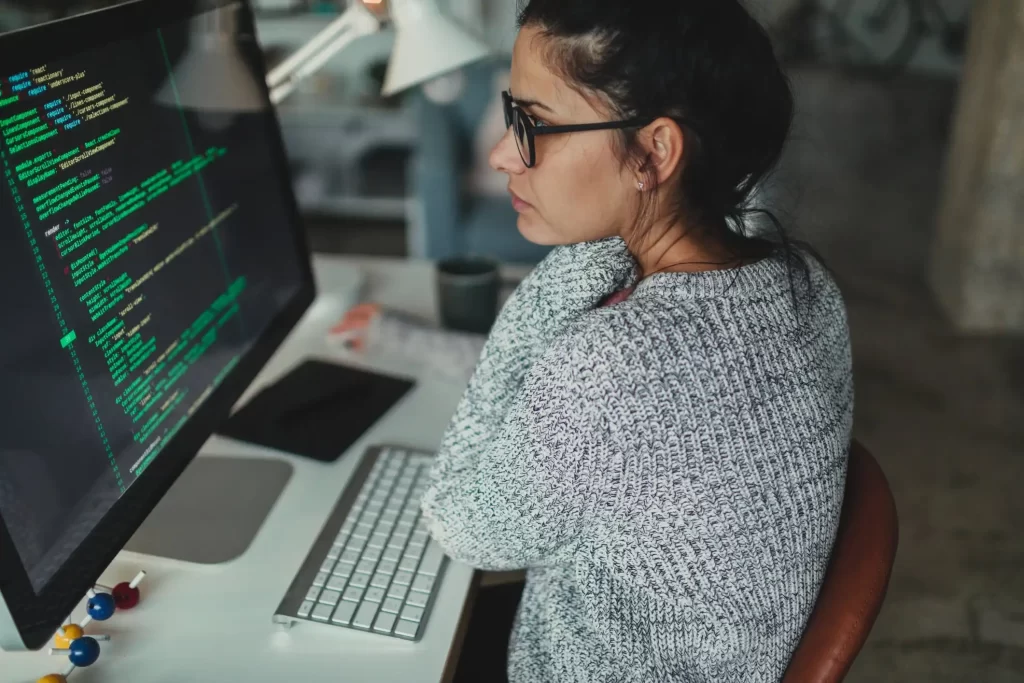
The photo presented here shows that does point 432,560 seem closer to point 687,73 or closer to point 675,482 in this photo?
point 675,482

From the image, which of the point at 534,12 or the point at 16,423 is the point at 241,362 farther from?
the point at 534,12

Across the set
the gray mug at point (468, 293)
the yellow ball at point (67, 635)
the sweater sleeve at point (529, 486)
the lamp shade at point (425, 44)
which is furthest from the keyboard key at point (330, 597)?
the lamp shade at point (425, 44)

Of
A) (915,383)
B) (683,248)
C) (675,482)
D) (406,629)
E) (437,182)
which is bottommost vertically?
(915,383)

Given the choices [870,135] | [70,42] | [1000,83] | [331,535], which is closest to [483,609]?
[331,535]

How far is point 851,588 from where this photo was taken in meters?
0.71

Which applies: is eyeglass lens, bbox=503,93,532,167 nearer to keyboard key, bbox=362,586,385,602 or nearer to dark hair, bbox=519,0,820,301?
dark hair, bbox=519,0,820,301

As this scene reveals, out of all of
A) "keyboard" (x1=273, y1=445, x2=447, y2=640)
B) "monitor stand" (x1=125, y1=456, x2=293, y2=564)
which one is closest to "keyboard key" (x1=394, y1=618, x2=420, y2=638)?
"keyboard" (x1=273, y1=445, x2=447, y2=640)

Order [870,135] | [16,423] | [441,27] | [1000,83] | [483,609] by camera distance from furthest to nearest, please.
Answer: [870,135] < [1000,83] < [441,27] < [483,609] < [16,423]

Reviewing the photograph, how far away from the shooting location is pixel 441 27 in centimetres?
113

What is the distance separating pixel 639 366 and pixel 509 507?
178mm

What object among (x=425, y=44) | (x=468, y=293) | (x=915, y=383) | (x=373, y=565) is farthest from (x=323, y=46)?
(x=915, y=383)

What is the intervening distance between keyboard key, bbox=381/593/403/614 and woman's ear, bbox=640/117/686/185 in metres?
0.47

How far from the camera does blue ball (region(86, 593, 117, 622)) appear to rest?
0.74m

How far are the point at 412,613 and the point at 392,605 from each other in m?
0.02
